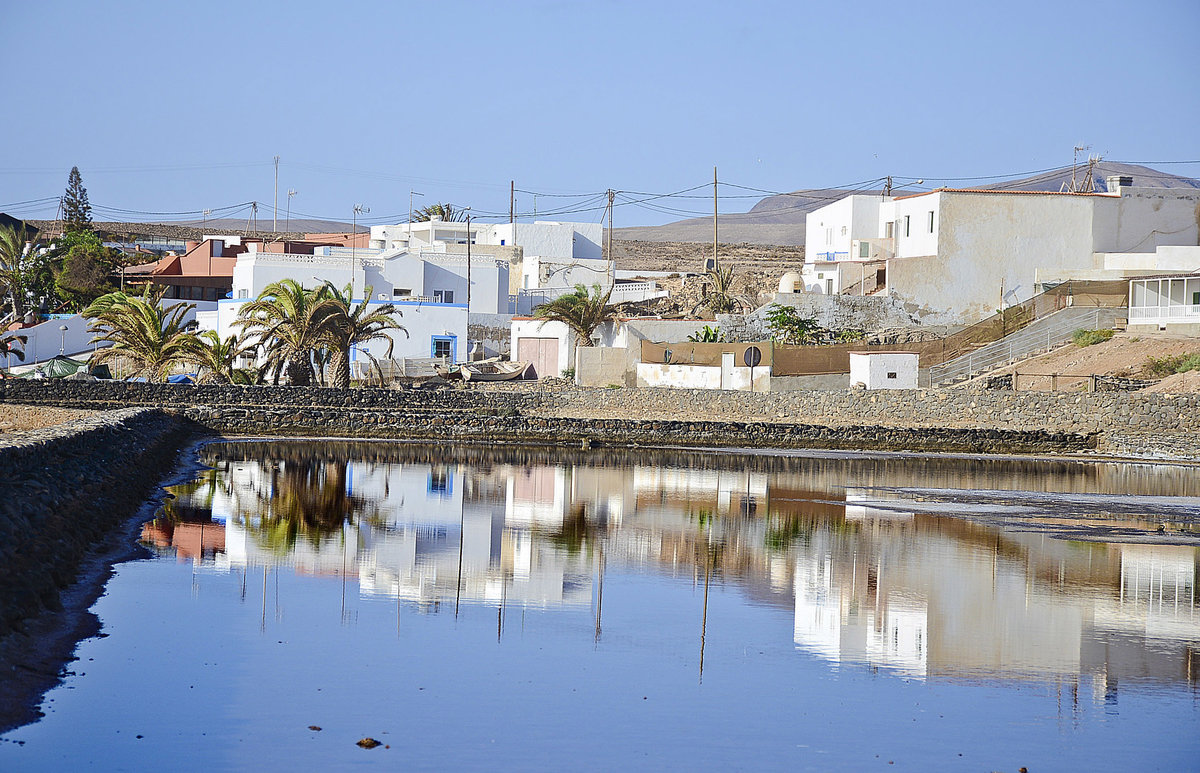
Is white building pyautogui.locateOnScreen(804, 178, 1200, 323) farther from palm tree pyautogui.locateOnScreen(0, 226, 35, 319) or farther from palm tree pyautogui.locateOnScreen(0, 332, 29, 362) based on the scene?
palm tree pyautogui.locateOnScreen(0, 226, 35, 319)

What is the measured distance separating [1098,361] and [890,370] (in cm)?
802

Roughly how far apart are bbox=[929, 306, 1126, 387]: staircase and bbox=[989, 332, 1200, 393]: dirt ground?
1.27 m

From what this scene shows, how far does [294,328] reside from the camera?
4212cm

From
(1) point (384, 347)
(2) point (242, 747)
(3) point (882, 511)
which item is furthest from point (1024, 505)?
(1) point (384, 347)

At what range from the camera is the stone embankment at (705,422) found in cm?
3822

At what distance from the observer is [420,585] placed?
1369 centimetres

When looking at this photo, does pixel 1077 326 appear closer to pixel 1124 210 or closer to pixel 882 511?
pixel 1124 210

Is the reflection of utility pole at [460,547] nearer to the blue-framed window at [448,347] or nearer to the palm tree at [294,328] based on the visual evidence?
the palm tree at [294,328]

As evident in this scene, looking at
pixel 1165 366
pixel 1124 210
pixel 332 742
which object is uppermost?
pixel 1124 210

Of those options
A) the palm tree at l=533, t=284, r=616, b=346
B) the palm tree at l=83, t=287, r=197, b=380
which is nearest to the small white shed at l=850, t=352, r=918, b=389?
the palm tree at l=533, t=284, r=616, b=346

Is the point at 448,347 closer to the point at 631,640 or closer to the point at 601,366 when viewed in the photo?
the point at 601,366

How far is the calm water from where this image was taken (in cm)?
833

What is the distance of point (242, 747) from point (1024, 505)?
1834 cm

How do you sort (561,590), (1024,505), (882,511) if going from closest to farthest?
(561,590) < (882,511) < (1024,505)
